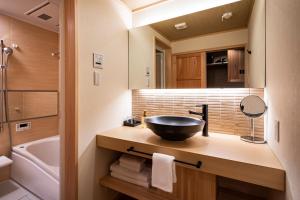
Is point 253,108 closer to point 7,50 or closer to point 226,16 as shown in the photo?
point 226,16

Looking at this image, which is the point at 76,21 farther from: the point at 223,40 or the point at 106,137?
the point at 223,40

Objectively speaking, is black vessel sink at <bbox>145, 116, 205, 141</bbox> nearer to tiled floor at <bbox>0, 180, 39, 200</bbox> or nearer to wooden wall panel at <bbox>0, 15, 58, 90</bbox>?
tiled floor at <bbox>0, 180, 39, 200</bbox>

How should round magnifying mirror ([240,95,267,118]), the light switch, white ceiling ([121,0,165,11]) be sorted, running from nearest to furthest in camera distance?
round magnifying mirror ([240,95,267,118]) → the light switch → white ceiling ([121,0,165,11])

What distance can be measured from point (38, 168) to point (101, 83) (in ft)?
4.01

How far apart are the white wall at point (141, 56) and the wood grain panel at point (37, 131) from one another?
5.38 feet

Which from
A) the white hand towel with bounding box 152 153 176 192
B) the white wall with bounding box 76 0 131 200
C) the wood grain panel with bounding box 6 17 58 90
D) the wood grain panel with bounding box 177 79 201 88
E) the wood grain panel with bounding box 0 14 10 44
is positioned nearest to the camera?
the white hand towel with bounding box 152 153 176 192

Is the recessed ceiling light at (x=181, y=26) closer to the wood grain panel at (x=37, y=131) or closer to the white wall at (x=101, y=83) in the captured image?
the white wall at (x=101, y=83)

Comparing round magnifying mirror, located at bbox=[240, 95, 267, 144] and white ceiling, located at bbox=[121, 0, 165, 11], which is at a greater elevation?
white ceiling, located at bbox=[121, 0, 165, 11]

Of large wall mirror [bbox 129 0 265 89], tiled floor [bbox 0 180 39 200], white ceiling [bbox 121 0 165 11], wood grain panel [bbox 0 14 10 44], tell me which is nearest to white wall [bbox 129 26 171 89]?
large wall mirror [bbox 129 0 265 89]

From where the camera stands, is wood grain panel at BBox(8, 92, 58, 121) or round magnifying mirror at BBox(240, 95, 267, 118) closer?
round magnifying mirror at BBox(240, 95, 267, 118)

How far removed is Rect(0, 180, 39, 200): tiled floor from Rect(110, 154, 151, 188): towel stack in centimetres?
114

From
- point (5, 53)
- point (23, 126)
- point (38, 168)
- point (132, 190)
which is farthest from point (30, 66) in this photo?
point (132, 190)

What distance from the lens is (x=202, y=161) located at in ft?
3.09

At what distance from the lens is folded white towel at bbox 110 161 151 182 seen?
132 cm
